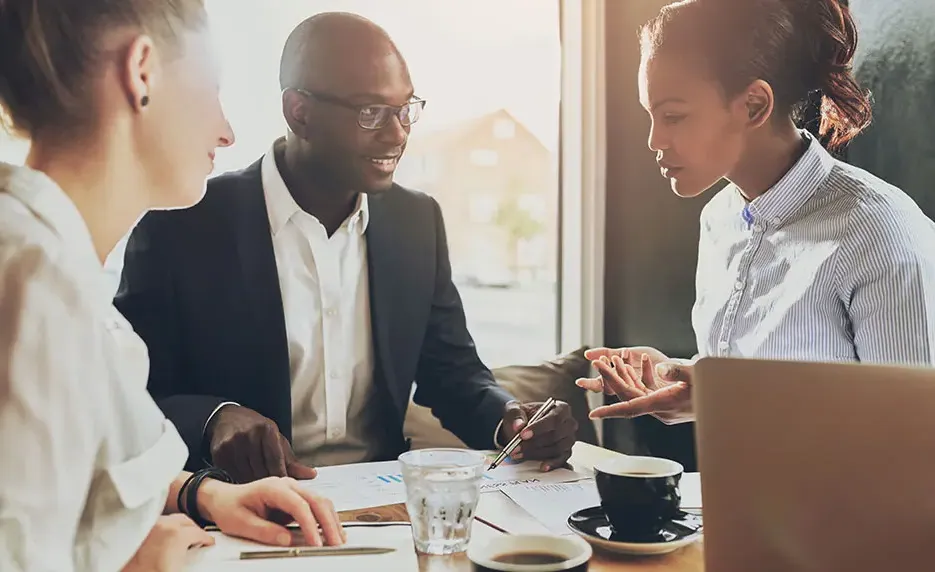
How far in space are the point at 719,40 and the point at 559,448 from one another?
605 millimetres

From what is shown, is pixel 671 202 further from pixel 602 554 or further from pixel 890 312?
pixel 602 554

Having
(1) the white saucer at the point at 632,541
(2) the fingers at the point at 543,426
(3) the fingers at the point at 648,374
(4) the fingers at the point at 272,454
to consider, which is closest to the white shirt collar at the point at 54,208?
(4) the fingers at the point at 272,454

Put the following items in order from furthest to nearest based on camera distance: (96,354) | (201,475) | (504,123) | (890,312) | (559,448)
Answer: (504,123) < (559,448) < (890,312) < (201,475) < (96,354)

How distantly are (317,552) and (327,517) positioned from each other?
56mm

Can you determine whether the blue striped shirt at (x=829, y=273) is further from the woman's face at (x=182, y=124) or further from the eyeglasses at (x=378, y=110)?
the woman's face at (x=182, y=124)

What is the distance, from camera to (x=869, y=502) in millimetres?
602

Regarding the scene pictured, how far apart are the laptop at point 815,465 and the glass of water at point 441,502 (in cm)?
29

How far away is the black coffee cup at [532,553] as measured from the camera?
71 centimetres

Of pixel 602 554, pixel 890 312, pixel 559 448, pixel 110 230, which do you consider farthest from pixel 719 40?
pixel 110 230

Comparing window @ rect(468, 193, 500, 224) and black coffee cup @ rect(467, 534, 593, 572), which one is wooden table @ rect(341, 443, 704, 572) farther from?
window @ rect(468, 193, 500, 224)

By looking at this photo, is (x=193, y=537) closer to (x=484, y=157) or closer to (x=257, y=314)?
(x=257, y=314)

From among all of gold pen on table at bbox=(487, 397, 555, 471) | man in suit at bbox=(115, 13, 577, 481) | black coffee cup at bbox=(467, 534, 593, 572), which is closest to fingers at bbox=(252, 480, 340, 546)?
man in suit at bbox=(115, 13, 577, 481)

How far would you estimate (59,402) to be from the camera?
0.71 m

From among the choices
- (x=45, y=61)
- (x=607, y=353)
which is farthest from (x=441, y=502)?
(x=45, y=61)
